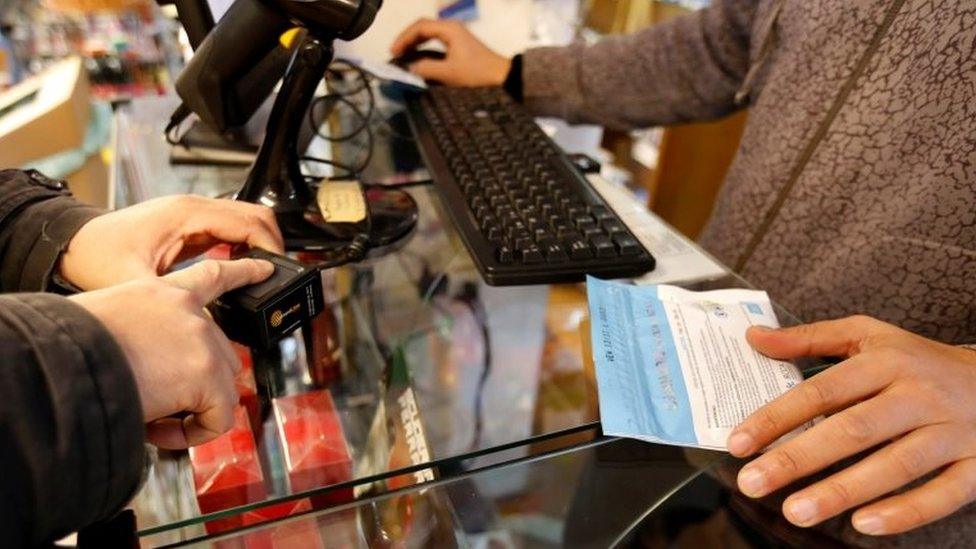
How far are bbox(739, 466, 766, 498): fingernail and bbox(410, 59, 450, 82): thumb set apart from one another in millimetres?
787

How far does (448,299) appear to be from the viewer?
0.65 meters

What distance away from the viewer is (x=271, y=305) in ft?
1.49

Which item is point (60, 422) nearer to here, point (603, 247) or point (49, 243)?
point (49, 243)

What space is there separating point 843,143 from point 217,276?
648 mm

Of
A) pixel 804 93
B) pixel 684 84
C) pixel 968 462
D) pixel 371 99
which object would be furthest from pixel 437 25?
pixel 968 462

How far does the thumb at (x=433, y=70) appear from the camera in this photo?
40.3 inches

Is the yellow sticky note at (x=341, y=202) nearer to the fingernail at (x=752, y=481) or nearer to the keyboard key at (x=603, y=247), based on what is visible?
the keyboard key at (x=603, y=247)

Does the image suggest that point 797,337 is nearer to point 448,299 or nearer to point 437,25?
point 448,299

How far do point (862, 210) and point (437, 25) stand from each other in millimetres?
687

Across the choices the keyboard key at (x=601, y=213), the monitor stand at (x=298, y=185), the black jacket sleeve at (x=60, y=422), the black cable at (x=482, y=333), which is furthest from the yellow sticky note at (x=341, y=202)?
the black jacket sleeve at (x=60, y=422)

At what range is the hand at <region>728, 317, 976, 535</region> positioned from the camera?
410 mm

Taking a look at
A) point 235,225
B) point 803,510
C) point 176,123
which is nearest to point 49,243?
point 235,225

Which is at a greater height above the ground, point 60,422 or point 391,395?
point 60,422

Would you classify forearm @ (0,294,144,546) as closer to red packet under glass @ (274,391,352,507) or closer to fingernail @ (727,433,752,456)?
red packet under glass @ (274,391,352,507)
